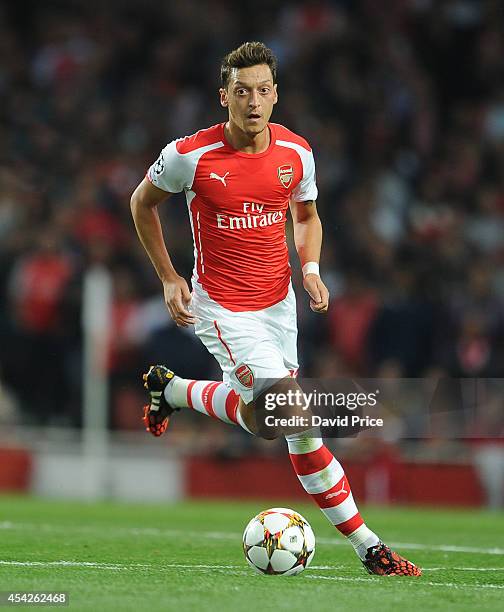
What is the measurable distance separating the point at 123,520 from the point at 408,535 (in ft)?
7.79

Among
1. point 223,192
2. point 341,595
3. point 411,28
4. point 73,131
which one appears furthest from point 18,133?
point 341,595

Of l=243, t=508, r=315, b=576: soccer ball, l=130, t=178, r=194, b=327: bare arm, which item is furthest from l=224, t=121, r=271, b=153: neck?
l=243, t=508, r=315, b=576: soccer ball

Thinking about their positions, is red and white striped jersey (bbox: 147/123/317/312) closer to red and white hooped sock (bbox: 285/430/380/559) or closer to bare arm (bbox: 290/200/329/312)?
bare arm (bbox: 290/200/329/312)

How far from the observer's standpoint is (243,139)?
7219 millimetres

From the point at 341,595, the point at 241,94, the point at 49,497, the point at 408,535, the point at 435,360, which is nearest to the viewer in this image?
the point at 341,595

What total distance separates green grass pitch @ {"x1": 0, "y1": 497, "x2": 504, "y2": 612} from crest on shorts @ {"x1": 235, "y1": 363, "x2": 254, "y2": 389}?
911 millimetres

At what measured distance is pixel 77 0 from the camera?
18.7 meters

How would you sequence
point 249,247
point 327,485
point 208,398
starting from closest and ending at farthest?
1. point 327,485
2. point 249,247
3. point 208,398

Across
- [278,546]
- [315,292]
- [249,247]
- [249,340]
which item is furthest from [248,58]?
[278,546]

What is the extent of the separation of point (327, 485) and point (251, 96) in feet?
6.38

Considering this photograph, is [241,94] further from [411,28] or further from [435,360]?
[411,28]

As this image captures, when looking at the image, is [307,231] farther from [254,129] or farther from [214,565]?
[214,565]

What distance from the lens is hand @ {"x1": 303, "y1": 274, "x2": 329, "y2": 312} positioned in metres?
6.98

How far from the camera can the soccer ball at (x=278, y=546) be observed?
261 inches
